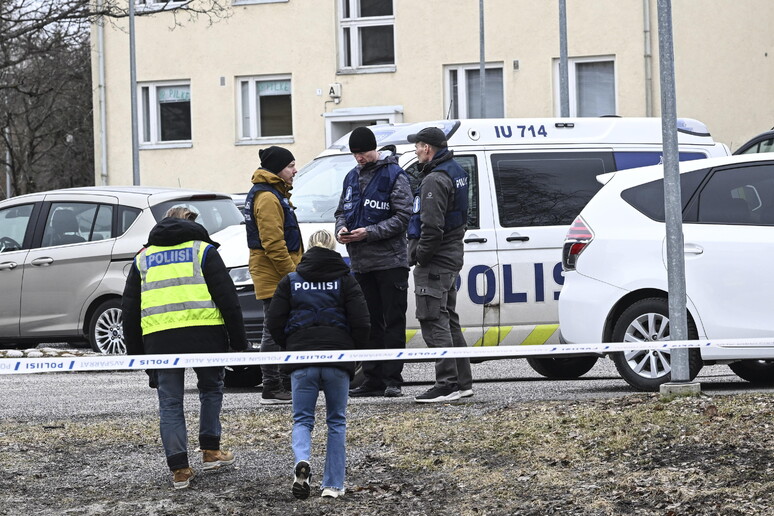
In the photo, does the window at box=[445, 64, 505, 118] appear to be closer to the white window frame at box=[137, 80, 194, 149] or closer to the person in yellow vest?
the white window frame at box=[137, 80, 194, 149]

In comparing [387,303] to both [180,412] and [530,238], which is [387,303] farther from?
[180,412]

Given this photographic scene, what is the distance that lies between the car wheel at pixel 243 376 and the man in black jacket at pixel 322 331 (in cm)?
455

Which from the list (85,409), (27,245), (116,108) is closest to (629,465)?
(85,409)

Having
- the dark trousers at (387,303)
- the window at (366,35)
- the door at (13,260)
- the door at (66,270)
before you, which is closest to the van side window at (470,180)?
the dark trousers at (387,303)

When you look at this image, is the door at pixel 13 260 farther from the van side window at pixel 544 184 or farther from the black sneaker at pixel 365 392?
the van side window at pixel 544 184

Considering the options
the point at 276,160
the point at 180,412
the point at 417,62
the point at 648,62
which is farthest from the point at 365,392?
the point at 417,62

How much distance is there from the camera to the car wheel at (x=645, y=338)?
10.3m

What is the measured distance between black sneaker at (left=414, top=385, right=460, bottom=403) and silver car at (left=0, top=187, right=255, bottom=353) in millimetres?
5004

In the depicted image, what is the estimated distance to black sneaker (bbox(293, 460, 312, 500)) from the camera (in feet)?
23.6

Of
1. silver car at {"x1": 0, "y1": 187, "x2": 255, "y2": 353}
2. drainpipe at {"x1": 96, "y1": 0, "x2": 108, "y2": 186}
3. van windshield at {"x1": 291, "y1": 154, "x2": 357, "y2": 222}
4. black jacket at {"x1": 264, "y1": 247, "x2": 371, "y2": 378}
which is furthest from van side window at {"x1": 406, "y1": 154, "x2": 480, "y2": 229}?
drainpipe at {"x1": 96, "y1": 0, "x2": 108, "y2": 186}

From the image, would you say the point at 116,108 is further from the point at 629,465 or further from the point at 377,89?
the point at 629,465

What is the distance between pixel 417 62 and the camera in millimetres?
30594

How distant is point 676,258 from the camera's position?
9.47m

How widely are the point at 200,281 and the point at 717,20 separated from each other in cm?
2306
